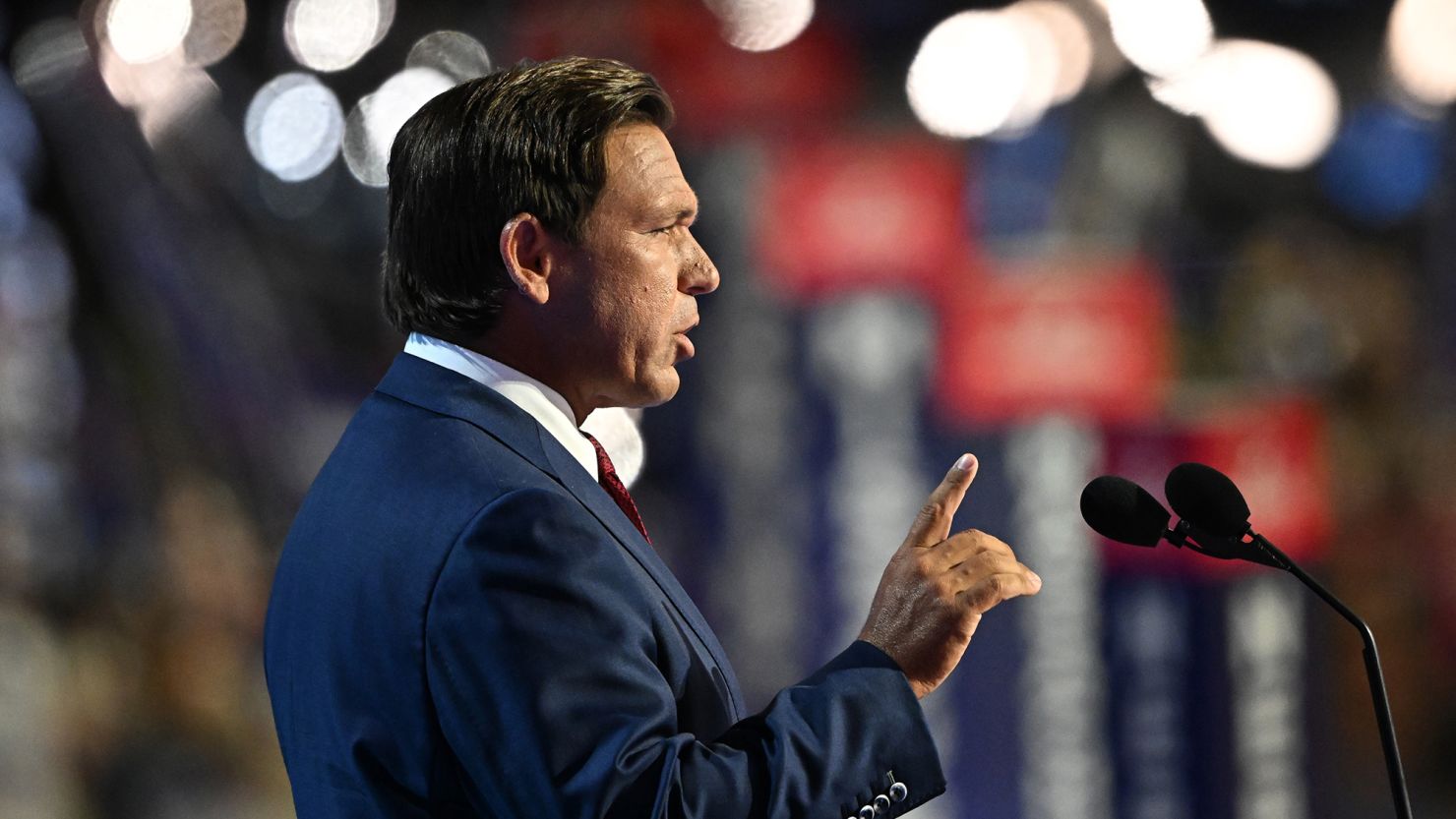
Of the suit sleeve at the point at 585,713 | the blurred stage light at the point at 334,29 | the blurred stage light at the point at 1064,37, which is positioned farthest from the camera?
the blurred stage light at the point at 1064,37

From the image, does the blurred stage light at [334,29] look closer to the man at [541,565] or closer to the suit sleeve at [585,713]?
the man at [541,565]

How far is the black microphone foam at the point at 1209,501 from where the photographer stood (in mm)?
1108

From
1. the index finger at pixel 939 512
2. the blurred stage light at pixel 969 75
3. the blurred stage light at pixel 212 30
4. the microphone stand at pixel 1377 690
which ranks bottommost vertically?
the blurred stage light at pixel 969 75

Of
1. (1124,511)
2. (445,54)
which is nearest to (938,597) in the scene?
(1124,511)

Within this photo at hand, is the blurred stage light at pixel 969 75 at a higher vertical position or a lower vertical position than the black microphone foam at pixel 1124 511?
lower

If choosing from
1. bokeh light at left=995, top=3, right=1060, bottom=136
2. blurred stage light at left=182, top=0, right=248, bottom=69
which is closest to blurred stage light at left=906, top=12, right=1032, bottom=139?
bokeh light at left=995, top=3, right=1060, bottom=136

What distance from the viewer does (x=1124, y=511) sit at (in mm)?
1120

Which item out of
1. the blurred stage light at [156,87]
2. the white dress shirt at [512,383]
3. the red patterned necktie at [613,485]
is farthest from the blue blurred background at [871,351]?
the white dress shirt at [512,383]

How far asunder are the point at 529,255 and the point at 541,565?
27 centimetres

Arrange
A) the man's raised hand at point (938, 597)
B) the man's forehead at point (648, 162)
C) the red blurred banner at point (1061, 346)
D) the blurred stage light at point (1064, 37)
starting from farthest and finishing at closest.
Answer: the blurred stage light at point (1064, 37) → the red blurred banner at point (1061, 346) → the man's forehead at point (648, 162) → the man's raised hand at point (938, 597)

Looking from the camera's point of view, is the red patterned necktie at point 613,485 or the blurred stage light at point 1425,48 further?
the blurred stage light at point 1425,48

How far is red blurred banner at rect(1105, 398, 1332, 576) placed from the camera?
3271 mm

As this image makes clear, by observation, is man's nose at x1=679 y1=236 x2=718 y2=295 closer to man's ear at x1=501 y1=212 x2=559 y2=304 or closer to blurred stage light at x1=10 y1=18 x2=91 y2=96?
man's ear at x1=501 y1=212 x2=559 y2=304

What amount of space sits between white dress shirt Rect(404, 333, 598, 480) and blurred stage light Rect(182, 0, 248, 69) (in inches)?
103
